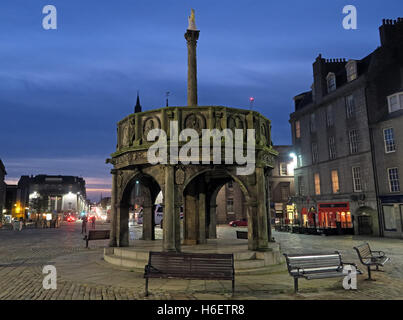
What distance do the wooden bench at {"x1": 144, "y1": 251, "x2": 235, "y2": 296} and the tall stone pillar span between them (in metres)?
2.59

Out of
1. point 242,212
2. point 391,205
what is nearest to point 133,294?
point 391,205

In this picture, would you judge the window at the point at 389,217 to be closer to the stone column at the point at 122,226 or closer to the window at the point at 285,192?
the stone column at the point at 122,226

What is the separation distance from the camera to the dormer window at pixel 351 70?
101 ft

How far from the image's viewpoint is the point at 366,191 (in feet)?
94.8

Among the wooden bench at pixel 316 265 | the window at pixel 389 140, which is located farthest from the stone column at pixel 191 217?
the window at pixel 389 140

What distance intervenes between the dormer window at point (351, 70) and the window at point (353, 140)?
528 centimetres

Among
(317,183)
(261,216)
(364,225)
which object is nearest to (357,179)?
(364,225)

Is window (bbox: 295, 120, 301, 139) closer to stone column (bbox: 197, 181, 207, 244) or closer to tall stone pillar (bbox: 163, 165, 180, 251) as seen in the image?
stone column (bbox: 197, 181, 207, 244)

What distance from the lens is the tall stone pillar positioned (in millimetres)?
10758

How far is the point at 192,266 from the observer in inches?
308

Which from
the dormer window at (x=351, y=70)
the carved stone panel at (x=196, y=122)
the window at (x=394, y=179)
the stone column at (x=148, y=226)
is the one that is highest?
the dormer window at (x=351, y=70)

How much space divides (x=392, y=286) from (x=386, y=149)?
869 inches

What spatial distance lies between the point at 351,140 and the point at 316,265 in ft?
84.1
